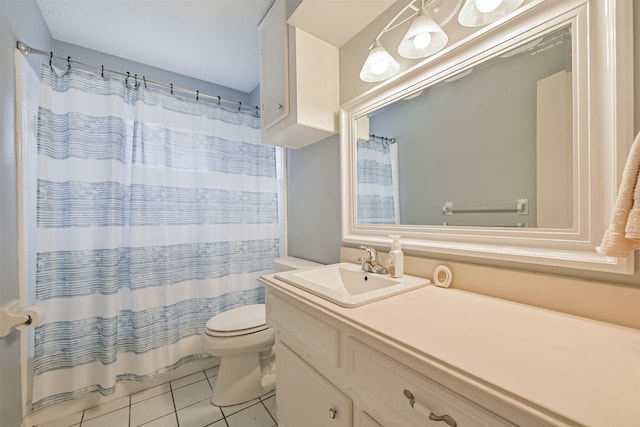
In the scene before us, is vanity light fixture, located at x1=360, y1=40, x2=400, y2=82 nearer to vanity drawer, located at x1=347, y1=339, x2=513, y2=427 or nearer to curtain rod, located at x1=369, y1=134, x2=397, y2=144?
curtain rod, located at x1=369, y1=134, x2=397, y2=144

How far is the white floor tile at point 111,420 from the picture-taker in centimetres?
140

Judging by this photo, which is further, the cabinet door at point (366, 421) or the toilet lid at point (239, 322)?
the toilet lid at point (239, 322)

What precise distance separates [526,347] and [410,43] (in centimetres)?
112

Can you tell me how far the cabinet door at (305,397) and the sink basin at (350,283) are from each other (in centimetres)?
29

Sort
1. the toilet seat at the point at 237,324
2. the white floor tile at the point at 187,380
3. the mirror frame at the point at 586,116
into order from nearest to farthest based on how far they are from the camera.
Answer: the mirror frame at the point at 586,116, the toilet seat at the point at 237,324, the white floor tile at the point at 187,380

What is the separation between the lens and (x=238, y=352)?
148 cm

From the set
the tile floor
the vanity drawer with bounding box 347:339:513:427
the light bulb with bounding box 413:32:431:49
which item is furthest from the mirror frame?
the tile floor

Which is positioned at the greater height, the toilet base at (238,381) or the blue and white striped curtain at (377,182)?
the blue and white striped curtain at (377,182)

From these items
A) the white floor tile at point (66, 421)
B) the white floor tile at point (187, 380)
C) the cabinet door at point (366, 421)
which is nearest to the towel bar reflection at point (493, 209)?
the cabinet door at point (366, 421)

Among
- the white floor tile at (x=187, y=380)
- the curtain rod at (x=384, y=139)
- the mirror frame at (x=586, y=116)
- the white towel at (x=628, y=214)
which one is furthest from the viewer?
the white floor tile at (x=187, y=380)

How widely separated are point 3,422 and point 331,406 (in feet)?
4.53

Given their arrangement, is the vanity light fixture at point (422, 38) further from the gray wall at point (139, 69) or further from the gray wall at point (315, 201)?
the gray wall at point (139, 69)

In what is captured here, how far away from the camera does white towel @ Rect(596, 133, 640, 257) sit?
0.48m

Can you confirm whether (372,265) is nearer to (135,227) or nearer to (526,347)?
(526,347)
